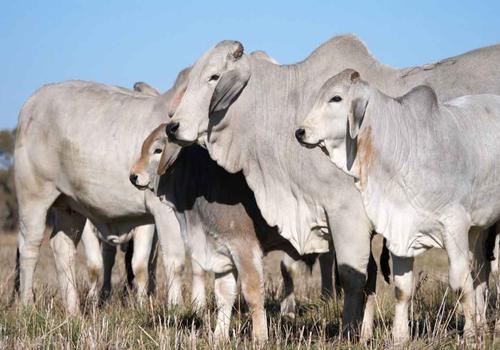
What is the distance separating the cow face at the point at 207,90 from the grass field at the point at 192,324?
128 centimetres

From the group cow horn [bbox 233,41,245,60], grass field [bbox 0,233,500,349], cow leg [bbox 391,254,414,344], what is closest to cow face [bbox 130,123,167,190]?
cow horn [bbox 233,41,245,60]

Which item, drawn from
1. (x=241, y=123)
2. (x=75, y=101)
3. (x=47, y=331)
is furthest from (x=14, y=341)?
(x=75, y=101)

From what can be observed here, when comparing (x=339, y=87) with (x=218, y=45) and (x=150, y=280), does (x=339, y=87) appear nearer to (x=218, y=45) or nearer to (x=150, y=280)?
(x=218, y=45)

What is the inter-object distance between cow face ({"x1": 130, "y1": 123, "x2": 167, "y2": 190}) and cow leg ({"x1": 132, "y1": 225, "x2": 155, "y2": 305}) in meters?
2.25

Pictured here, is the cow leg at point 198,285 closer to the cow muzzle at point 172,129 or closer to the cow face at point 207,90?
the cow face at point 207,90

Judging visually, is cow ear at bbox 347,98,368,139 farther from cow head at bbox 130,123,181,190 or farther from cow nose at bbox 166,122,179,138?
cow head at bbox 130,123,181,190

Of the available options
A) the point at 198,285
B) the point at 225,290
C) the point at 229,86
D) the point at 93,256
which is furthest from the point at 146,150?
the point at 93,256

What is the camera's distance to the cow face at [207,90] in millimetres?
6324

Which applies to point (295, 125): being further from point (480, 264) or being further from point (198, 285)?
point (198, 285)

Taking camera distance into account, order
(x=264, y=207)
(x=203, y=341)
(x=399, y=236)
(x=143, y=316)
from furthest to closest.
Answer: (x=143, y=316)
(x=264, y=207)
(x=203, y=341)
(x=399, y=236)

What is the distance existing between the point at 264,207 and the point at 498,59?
1.98 metres

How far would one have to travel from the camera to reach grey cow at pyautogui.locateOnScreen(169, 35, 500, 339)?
21.3ft

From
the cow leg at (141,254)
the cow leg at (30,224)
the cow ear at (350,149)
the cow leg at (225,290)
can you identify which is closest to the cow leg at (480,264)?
the cow ear at (350,149)

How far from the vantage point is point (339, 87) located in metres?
5.85
